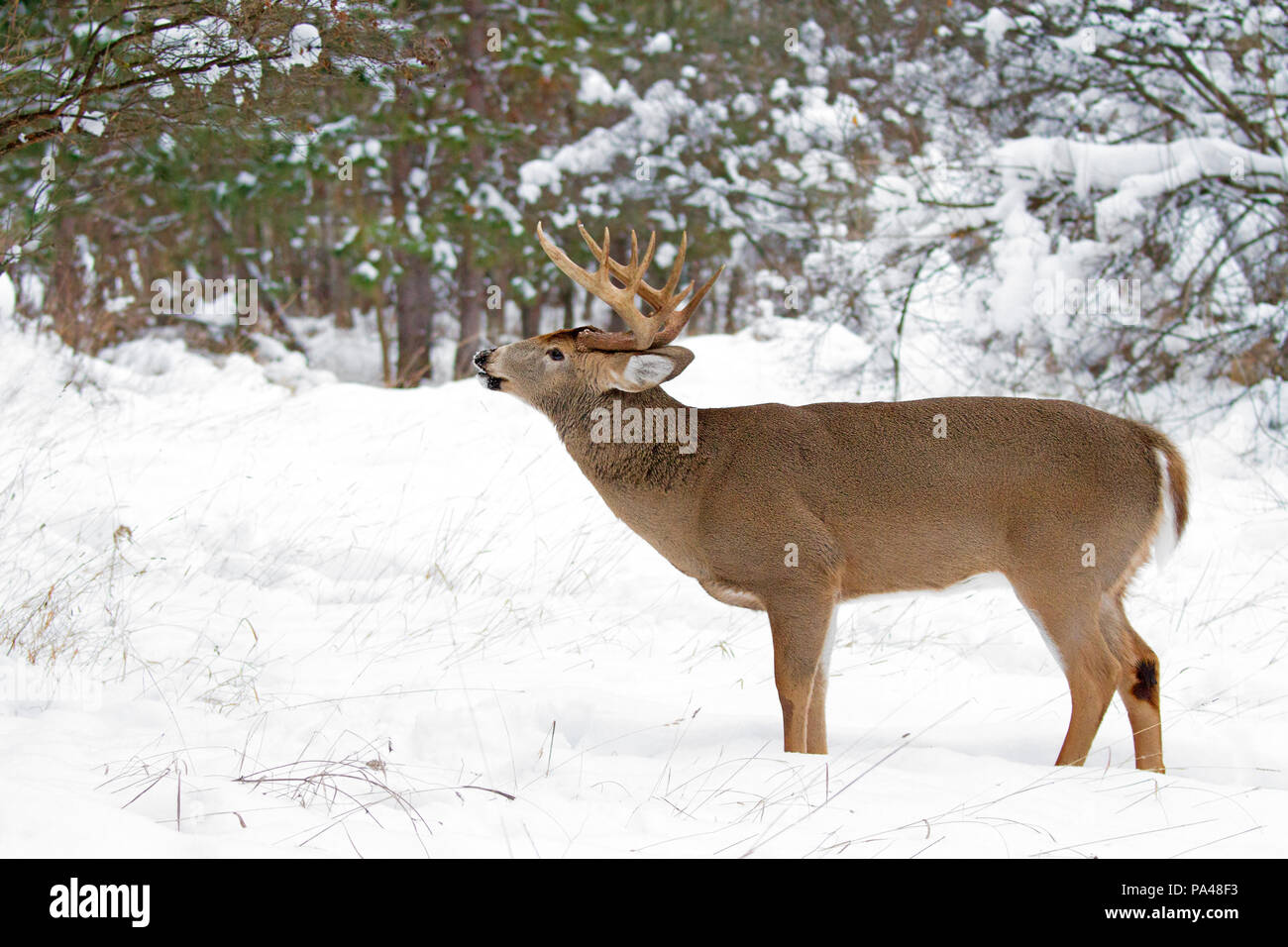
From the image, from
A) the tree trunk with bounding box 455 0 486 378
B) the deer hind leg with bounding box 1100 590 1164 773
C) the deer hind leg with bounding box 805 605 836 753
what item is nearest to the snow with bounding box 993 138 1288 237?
the deer hind leg with bounding box 1100 590 1164 773

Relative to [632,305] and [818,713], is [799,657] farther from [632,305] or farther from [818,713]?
[632,305]

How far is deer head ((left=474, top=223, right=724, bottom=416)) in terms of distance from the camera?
4.84m

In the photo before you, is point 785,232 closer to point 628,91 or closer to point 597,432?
point 628,91

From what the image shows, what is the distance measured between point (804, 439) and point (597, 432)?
2.79 ft

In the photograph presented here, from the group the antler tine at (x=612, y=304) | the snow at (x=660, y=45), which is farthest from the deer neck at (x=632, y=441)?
the snow at (x=660, y=45)

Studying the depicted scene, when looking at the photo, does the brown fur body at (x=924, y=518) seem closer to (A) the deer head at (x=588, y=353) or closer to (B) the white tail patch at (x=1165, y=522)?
(B) the white tail patch at (x=1165, y=522)

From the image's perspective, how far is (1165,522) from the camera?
445 centimetres

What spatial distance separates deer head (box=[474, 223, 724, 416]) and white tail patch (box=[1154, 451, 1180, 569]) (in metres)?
1.87

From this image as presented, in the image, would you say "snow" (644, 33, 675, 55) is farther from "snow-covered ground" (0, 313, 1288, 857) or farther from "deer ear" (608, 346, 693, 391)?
"deer ear" (608, 346, 693, 391)

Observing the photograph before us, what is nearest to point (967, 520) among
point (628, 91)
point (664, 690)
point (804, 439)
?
point (804, 439)

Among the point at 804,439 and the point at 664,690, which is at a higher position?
the point at 804,439

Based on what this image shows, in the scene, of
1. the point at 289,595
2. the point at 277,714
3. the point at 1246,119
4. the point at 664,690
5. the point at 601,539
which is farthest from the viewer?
the point at 1246,119

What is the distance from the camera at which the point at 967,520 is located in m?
4.39

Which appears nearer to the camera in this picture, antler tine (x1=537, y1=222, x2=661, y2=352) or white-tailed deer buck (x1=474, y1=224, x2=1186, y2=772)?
white-tailed deer buck (x1=474, y1=224, x2=1186, y2=772)
